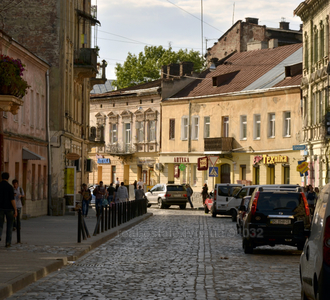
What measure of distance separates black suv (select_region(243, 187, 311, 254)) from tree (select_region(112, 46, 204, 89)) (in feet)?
208

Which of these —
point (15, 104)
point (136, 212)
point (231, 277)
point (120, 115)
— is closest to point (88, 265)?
point (231, 277)

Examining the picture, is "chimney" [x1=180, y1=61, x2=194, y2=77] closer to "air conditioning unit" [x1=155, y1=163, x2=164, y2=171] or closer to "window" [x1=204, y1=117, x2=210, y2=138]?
"window" [x1=204, y1=117, x2=210, y2=138]

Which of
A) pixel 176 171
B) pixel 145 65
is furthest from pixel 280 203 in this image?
pixel 145 65

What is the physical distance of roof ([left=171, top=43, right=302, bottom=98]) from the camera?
56.6 m

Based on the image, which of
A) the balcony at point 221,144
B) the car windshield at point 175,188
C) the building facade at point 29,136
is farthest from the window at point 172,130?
the building facade at point 29,136

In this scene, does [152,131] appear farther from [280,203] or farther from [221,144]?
[280,203]

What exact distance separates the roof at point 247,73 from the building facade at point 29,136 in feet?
76.6

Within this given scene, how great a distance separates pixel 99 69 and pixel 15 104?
2307 cm

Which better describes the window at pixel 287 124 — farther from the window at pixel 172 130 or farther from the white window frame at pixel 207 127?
the window at pixel 172 130

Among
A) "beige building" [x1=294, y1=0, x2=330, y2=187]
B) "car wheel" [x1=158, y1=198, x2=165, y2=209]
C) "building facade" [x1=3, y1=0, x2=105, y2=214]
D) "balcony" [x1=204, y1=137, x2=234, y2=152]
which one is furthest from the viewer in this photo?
"balcony" [x1=204, y1=137, x2=234, y2=152]

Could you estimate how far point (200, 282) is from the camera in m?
12.1

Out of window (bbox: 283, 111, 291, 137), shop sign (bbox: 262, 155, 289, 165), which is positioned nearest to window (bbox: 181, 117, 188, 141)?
shop sign (bbox: 262, 155, 289, 165)

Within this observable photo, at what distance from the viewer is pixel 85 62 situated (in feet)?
136

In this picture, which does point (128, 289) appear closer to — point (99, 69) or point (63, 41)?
point (63, 41)
